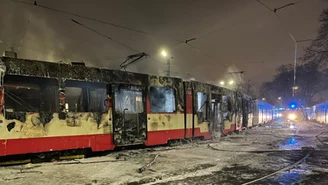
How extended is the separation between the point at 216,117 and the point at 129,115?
6.79m

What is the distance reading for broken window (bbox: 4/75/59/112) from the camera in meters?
7.55

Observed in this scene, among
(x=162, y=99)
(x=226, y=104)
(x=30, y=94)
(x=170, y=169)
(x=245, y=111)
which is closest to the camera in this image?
(x=170, y=169)

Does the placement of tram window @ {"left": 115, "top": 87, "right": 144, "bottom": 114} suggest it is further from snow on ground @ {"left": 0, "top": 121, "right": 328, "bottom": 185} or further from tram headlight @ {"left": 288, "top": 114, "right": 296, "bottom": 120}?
tram headlight @ {"left": 288, "top": 114, "right": 296, "bottom": 120}

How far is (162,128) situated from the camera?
11102 mm

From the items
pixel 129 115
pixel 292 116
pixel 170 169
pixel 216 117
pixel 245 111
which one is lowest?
pixel 292 116

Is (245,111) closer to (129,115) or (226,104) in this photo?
(226,104)

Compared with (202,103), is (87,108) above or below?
below

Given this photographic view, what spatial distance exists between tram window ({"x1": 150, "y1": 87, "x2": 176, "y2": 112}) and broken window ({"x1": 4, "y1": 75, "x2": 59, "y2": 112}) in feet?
12.7

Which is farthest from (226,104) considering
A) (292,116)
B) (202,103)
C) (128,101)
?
(292,116)

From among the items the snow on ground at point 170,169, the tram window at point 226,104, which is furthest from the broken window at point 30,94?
the tram window at point 226,104

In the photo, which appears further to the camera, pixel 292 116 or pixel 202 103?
pixel 292 116

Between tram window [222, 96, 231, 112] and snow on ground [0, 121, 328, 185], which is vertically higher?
tram window [222, 96, 231, 112]

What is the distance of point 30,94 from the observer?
311 inches

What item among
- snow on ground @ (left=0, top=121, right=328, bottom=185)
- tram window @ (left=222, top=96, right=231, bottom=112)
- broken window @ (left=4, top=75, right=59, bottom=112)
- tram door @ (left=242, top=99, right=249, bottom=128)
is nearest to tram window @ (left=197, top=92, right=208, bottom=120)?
tram window @ (left=222, top=96, right=231, bottom=112)
